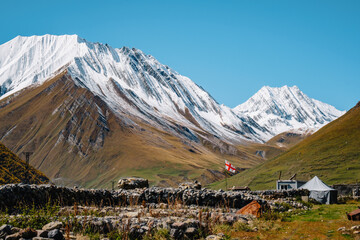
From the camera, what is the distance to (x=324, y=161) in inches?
3393

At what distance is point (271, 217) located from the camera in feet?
69.9

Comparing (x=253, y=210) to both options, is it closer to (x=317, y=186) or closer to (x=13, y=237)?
(x=13, y=237)

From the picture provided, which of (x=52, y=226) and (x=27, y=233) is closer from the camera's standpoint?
(x=27, y=233)

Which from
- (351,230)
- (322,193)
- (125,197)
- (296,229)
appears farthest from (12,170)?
(351,230)

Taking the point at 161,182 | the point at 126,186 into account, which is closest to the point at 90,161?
the point at 161,182

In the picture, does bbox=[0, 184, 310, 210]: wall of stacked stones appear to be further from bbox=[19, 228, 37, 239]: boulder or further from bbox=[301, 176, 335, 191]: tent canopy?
bbox=[301, 176, 335, 191]: tent canopy

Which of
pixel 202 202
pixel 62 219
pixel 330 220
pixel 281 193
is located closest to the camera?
pixel 62 219

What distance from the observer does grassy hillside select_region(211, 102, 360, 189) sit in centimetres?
7825

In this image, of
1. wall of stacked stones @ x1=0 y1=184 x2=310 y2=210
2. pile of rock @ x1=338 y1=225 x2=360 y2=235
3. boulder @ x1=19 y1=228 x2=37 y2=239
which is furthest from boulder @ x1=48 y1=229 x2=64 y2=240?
pile of rock @ x1=338 y1=225 x2=360 y2=235

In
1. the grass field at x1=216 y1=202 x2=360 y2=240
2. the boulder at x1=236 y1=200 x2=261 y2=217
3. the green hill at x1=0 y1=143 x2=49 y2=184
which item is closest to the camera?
the grass field at x1=216 y1=202 x2=360 y2=240

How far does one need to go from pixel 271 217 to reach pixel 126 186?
583 inches

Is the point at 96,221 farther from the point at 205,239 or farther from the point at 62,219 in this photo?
the point at 205,239

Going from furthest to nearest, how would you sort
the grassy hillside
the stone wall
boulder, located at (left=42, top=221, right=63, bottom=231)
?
1. the grassy hillside
2. the stone wall
3. boulder, located at (left=42, top=221, right=63, bottom=231)

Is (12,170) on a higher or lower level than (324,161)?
lower
